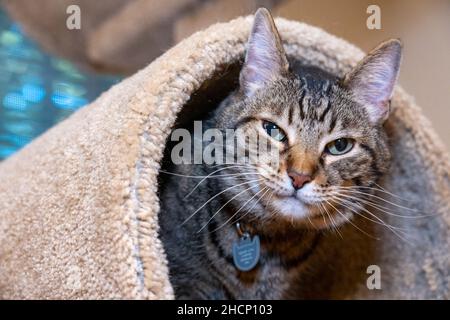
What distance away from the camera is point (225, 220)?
127 cm

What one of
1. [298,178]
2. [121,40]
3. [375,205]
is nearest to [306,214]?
[298,178]

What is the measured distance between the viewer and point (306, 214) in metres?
1.15

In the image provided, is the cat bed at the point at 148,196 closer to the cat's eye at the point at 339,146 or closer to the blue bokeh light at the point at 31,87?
the cat's eye at the point at 339,146

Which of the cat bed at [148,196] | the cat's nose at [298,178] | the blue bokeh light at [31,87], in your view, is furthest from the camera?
the blue bokeh light at [31,87]

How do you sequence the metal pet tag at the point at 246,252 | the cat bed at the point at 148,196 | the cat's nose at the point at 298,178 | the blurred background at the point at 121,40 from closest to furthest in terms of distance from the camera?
1. the cat bed at the point at 148,196
2. the cat's nose at the point at 298,178
3. the metal pet tag at the point at 246,252
4. the blurred background at the point at 121,40

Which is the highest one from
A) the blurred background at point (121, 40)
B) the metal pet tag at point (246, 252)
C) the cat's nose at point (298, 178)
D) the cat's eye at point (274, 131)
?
the blurred background at point (121, 40)

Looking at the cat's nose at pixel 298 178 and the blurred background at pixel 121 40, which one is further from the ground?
the blurred background at pixel 121 40

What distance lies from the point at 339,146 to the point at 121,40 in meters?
1.03

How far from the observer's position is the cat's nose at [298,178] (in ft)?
3.56

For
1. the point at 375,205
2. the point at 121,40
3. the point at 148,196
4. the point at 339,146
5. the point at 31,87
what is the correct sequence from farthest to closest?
the point at 31,87 → the point at 121,40 → the point at 375,205 → the point at 339,146 → the point at 148,196

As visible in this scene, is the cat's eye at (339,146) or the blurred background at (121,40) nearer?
the cat's eye at (339,146)

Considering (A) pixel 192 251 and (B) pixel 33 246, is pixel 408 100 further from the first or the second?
(B) pixel 33 246

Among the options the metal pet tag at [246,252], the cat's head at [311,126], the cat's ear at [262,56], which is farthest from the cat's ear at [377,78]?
the metal pet tag at [246,252]

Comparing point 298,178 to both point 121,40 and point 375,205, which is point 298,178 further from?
point 121,40
